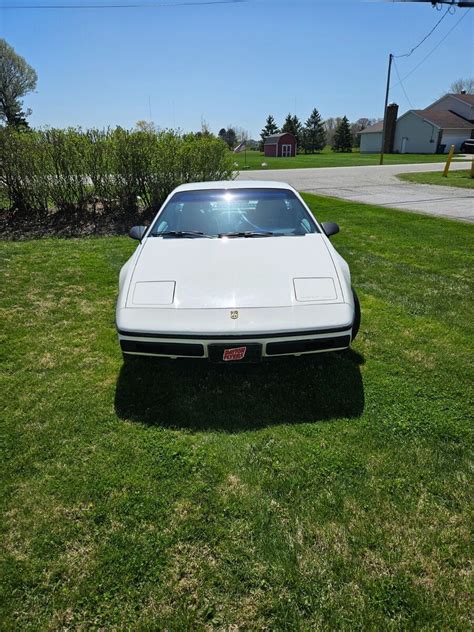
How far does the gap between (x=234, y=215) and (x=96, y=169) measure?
250 inches

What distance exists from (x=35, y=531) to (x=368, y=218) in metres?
9.03

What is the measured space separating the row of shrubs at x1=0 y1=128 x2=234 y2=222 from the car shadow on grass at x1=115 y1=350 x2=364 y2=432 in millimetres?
6866

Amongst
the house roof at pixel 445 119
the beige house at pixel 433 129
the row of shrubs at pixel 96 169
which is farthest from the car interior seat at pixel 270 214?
the house roof at pixel 445 119

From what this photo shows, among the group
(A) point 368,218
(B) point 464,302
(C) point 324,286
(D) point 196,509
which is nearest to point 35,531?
(D) point 196,509

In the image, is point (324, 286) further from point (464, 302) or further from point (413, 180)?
point (413, 180)

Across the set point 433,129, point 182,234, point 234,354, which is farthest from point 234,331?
point 433,129

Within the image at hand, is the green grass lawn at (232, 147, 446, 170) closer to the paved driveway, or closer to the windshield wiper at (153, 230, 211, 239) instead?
the paved driveway

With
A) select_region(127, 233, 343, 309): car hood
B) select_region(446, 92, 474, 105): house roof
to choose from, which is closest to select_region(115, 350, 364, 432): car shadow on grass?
select_region(127, 233, 343, 309): car hood

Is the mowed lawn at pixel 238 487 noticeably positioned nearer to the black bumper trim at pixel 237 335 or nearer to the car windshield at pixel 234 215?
the black bumper trim at pixel 237 335

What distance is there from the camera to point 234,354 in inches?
100

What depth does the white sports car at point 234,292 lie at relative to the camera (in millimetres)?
2535

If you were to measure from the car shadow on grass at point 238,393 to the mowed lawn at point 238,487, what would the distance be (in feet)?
0.05

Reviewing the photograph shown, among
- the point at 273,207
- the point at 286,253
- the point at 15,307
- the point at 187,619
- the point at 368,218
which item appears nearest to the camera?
the point at 187,619

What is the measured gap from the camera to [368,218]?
9.24 m
